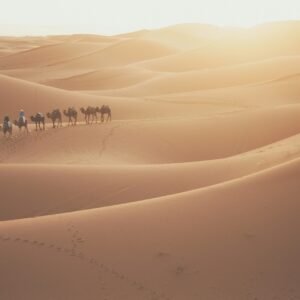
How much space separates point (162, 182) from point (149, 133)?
7841 mm

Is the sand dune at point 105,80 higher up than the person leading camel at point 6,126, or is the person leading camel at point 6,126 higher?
the sand dune at point 105,80

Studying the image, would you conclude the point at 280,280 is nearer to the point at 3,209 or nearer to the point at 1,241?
the point at 1,241

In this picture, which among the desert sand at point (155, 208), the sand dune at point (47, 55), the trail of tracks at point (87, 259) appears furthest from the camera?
the sand dune at point (47, 55)

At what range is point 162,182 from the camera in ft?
39.9

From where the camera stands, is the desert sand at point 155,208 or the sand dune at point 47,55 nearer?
the desert sand at point 155,208

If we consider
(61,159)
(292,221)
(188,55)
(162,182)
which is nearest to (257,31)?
(188,55)

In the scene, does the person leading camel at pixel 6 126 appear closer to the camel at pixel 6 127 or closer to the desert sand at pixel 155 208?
the camel at pixel 6 127

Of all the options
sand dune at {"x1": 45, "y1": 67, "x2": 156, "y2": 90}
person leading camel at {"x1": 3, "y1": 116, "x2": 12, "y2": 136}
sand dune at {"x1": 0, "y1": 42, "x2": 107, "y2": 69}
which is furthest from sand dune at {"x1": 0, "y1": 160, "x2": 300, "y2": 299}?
sand dune at {"x1": 0, "y1": 42, "x2": 107, "y2": 69}

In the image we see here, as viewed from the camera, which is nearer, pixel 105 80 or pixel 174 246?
pixel 174 246

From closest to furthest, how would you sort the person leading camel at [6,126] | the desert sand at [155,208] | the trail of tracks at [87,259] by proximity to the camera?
1. the trail of tracks at [87,259]
2. the desert sand at [155,208]
3. the person leading camel at [6,126]

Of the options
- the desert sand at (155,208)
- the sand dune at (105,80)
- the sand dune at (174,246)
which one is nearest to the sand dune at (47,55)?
the sand dune at (105,80)

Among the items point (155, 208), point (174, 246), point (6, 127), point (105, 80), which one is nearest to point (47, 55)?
point (105, 80)

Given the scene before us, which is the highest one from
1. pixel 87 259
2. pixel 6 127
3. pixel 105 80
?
pixel 105 80

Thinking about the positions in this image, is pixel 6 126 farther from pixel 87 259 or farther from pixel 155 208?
pixel 87 259
